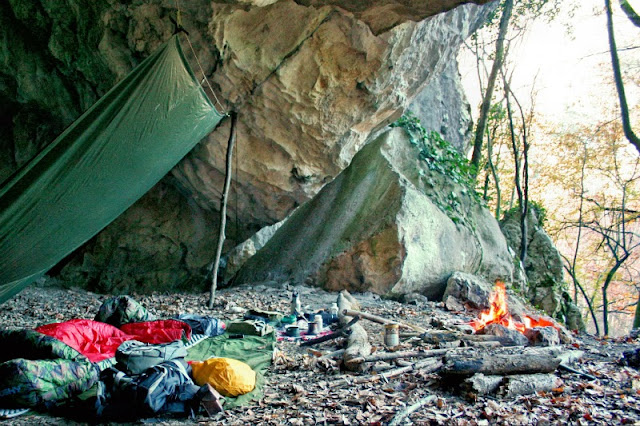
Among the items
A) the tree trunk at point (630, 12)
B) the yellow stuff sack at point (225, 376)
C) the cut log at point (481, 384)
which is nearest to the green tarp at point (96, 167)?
the yellow stuff sack at point (225, 376)

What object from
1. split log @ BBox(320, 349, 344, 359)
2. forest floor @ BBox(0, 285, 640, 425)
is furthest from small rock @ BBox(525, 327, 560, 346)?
split log @ BBox(320, 349, 344, 359)

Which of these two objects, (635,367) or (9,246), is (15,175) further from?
(635,367)

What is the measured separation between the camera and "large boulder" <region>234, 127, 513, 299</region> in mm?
6242

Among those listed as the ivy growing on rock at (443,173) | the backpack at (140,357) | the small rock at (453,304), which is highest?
the ivy growing on rock at (443,173)

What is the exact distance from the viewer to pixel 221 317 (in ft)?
15.6

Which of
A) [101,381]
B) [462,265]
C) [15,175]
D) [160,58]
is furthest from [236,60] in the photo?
[462,265]

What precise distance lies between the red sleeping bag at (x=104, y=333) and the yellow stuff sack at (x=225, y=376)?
0.84 metres

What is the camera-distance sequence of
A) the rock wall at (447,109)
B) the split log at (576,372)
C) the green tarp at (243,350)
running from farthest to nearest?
the rock wall at (447,109) → the green tarp at (243,350) → the split log at (576,372)

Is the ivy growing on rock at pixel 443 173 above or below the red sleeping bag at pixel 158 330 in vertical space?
above

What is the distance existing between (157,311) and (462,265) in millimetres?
4238

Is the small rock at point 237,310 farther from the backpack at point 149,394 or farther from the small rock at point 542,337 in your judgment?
the small rock at point 542,337

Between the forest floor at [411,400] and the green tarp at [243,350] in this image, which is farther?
the green tarp at [243,350]

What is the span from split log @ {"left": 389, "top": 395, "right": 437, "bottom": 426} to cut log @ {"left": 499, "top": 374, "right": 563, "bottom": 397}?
42 cm

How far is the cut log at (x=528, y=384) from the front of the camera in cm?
258
